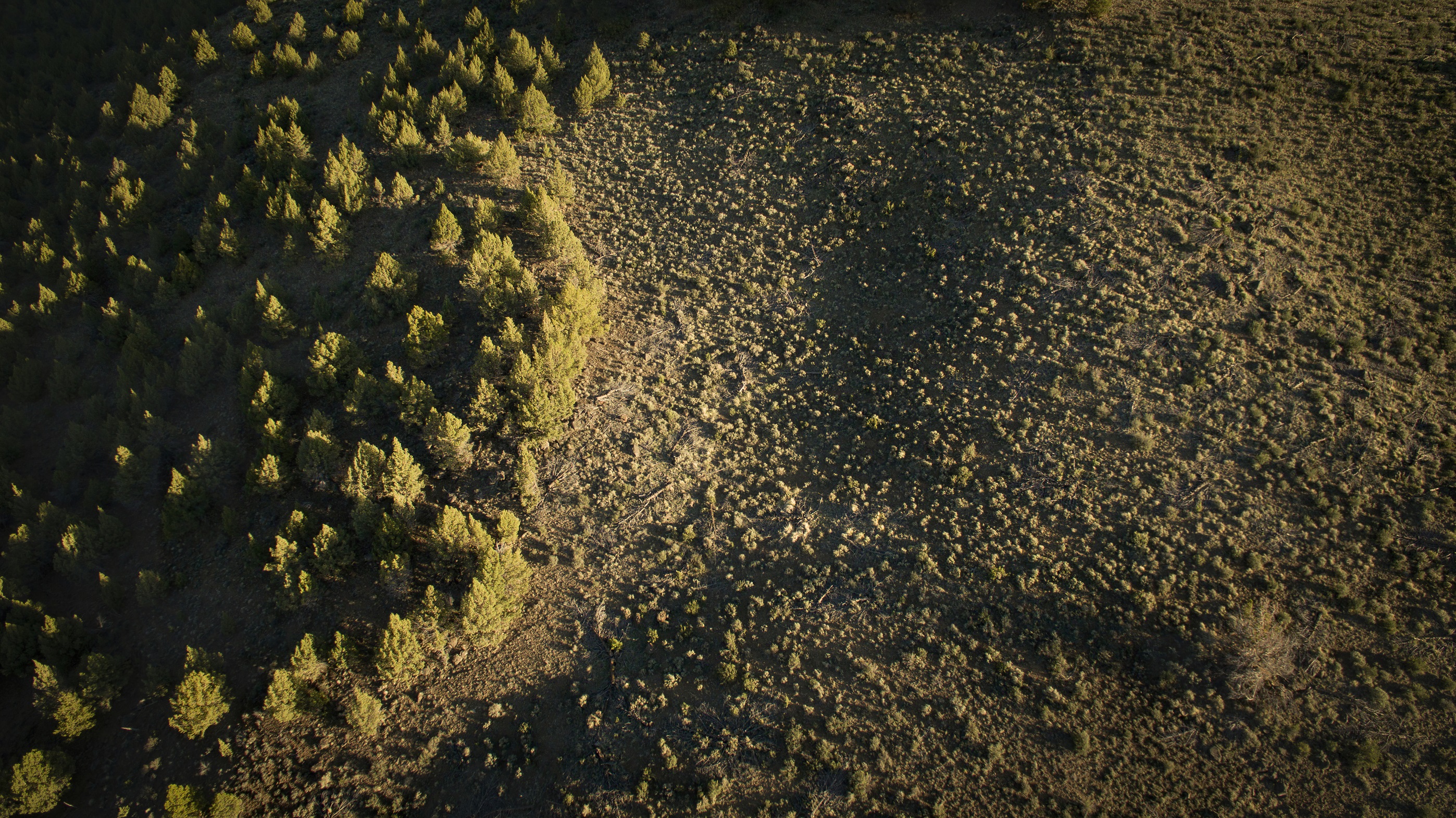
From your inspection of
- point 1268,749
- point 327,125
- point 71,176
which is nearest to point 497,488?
point 1268,749

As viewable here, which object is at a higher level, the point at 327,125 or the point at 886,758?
the point at 327,125

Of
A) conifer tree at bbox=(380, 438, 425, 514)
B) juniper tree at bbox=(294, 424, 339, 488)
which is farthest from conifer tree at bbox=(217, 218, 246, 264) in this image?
conifer tree at bbox=(380, 438, 425, 514)

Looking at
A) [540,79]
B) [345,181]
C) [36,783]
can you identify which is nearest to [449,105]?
[540,79]

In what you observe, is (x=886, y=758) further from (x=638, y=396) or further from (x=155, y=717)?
(x=155, y=717)

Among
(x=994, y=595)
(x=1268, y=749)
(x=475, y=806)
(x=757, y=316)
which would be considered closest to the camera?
(x=1268, y=749)

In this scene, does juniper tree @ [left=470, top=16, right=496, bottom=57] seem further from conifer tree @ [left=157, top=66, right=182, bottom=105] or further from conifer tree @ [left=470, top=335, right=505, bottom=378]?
conifer tree @ [left=470, top=335, right=505, bottom=378]
